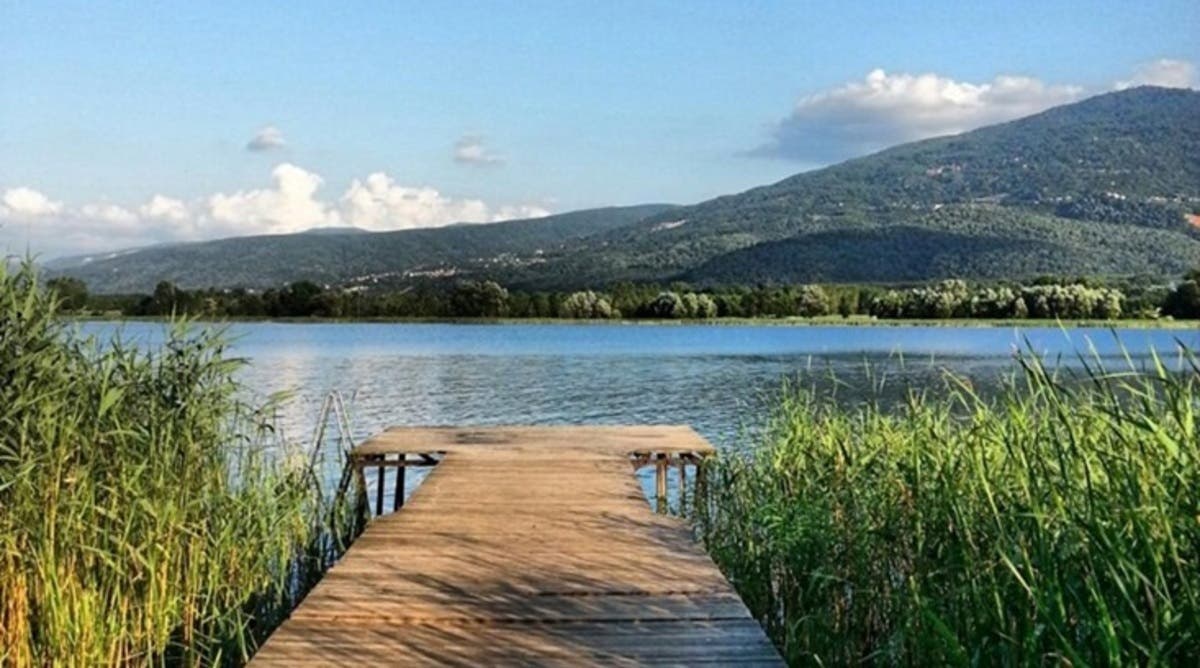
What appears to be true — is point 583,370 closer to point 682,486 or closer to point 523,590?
point 682,486

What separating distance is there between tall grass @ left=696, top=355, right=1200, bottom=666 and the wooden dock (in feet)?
1.97

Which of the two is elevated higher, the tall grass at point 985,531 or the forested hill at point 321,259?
the forested hill at point 321,259

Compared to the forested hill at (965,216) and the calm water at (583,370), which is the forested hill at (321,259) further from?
the calm water at (583,370)

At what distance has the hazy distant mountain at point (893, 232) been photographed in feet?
298

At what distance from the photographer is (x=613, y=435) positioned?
9.59m

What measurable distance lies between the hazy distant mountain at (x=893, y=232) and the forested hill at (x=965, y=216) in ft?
Result: 0.84

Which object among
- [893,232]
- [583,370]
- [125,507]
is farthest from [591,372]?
[893,232]

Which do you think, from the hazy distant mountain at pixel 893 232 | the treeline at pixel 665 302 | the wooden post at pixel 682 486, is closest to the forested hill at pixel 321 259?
the hazy distant mountain at pixel 893 232

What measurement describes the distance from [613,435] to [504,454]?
1577 millimetres

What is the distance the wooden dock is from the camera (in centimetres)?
329

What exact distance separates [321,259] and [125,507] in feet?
404

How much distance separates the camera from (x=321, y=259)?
123 m

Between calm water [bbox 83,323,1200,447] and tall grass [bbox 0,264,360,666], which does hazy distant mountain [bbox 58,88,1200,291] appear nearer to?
calm water [bbox 83,323,1200,447]

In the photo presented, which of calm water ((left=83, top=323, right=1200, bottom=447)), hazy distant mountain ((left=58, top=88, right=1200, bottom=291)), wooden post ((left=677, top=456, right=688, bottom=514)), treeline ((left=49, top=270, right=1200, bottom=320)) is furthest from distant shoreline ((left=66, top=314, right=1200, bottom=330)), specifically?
wooden post ((left=677, top=456, right=688, bottom=514))
